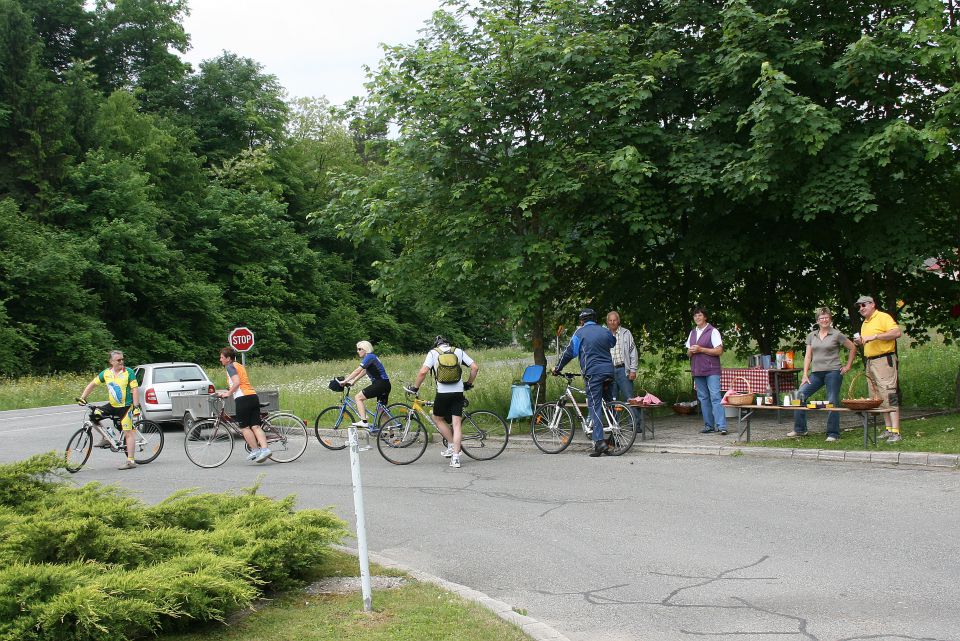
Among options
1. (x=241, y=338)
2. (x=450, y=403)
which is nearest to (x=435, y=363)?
(x=450, y=403)

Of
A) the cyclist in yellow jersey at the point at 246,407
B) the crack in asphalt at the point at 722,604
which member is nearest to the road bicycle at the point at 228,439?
the cyclist in yellow jersey at the point at 246,407

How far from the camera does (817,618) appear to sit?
215 inches

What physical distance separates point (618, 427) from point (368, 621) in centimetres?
826

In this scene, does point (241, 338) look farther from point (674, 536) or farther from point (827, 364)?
point (674, 536)

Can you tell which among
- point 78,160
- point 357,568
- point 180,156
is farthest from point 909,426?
point 180,156

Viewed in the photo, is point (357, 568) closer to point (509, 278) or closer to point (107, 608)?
point (107, 608)

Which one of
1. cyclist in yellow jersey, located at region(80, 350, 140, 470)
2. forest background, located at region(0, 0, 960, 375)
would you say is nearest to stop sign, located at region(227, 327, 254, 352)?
forest background, located at region(0, 0, 960, 375)

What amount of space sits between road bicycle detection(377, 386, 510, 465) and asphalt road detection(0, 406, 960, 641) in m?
0.43

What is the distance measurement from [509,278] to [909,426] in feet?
22.1

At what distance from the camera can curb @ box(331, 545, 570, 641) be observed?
5.14 m

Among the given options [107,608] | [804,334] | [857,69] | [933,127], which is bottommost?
[107,608]

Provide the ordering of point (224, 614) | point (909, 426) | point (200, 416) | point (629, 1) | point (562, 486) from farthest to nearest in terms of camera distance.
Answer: point (629, 1), point (200, 416), point (909, 426), point (562, 486), point (224, 614)

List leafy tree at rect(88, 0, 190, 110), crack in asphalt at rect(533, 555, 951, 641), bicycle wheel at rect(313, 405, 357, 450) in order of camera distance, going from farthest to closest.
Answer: leafy tree at rect(88, 0, 190, 110) < bicycle wheel at rect(313, 405, 357, 450) < crack in asphalt at rect(533, 555, 951, 641)

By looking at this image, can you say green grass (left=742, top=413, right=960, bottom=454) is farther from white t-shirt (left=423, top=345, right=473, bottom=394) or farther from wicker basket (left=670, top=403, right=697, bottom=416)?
white t-shirt (left=423, top=345, right=473, bottom=394)
